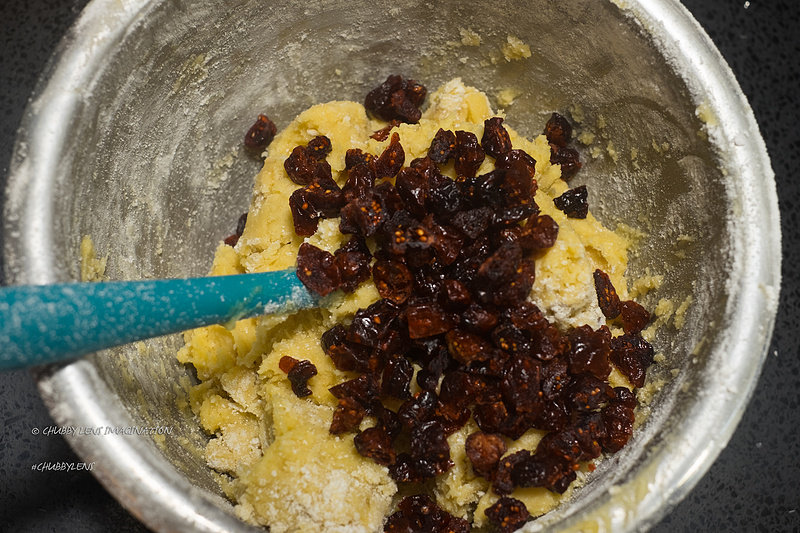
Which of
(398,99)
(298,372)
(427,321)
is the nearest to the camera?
(427,321)

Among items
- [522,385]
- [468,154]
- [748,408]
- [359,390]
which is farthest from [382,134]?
[748,408]

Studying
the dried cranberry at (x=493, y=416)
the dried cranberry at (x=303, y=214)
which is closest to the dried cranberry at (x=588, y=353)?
the dried cranberry at (x=493, y=416)

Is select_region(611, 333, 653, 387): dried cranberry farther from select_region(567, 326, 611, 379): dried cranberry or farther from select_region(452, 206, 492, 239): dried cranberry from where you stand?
select_region(452, 206, 492, 239): dried cranberry

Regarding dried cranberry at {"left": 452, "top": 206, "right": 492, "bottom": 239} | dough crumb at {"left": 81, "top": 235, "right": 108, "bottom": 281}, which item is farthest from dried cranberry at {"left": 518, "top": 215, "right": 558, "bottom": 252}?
dough crumb at {"left": 81, "top": 235, "right": 108, "bottom": 281}

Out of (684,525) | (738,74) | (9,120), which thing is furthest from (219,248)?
(738,74)

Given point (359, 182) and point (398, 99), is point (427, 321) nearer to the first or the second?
point (359, 182)

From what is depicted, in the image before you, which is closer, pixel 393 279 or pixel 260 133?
pixel 393 279

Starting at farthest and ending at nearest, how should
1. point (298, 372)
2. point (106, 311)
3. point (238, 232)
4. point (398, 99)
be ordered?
point (238, 232)
point (398, 99)
point (298, 372)
point (106, 311)
